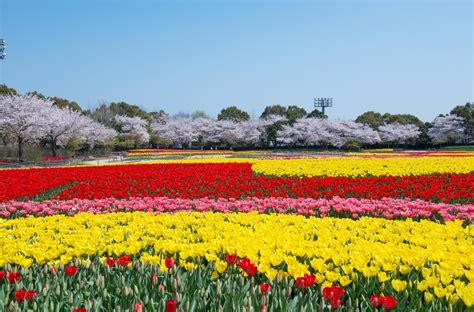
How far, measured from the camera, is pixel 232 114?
7994cm

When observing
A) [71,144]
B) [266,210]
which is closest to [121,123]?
[71,144]

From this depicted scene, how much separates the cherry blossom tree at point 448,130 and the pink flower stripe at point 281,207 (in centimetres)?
5986

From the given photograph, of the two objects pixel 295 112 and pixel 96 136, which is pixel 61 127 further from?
pixel 295 112

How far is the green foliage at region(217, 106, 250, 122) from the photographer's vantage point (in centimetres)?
7962

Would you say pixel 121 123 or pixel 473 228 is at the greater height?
pixel 121 123

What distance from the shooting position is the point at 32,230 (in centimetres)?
582

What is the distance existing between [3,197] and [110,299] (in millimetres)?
8708

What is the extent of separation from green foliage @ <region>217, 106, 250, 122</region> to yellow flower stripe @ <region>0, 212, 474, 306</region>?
7274 centimetres

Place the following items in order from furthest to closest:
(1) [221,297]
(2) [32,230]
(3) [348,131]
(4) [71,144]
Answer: (3) [348,131], (4) [71,144], (2) [32,230], (1) [221,297]

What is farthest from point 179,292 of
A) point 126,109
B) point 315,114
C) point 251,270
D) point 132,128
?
point 315,114

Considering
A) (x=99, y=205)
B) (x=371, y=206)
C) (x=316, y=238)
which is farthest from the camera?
(x=99, y=205)

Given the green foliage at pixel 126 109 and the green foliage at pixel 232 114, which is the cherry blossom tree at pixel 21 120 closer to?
the green foliage at pixel 126 109

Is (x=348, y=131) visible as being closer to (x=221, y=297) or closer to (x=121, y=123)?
(x=121, y=123)

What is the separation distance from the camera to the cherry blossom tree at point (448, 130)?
63031mm
